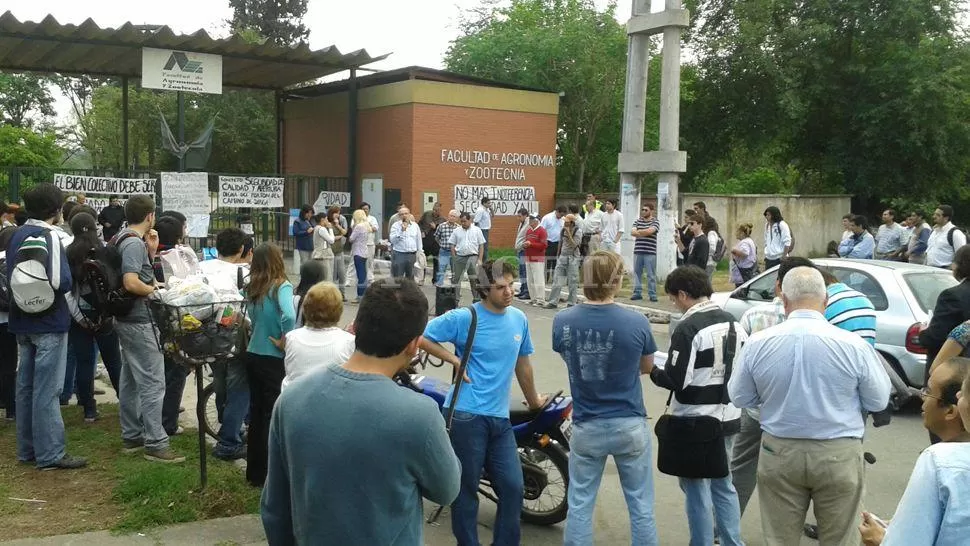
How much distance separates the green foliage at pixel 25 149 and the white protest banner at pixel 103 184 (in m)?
15.7

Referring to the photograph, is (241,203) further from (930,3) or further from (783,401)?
(783,401)

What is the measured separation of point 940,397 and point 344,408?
1.93 metres

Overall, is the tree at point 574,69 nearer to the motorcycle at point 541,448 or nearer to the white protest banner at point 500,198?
the white protest banner at point 500,198

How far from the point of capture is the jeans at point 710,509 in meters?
4.97

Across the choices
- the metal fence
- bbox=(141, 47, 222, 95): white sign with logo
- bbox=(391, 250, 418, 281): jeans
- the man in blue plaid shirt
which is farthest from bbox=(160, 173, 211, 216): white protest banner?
the man in blue plaid shirt

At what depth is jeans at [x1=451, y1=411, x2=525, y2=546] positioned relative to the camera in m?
4.91

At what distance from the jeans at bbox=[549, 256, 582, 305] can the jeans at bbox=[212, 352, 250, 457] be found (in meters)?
10.1

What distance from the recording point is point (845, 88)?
2878 centimetres

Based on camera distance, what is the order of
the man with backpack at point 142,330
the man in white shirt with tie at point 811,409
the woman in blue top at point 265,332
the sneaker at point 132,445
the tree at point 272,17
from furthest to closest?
the tree at point 272,17 → the sneaker at point 132,445 → the man with backpack at point 142,330 → the woman in blue top at point 265,332 → the man in white shirt with tie at point 811,409

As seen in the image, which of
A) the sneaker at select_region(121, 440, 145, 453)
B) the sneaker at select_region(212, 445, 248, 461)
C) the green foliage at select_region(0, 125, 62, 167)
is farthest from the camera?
the green foliage at select_region(0, 125, 62, 167)

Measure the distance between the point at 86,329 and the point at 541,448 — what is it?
3903 millimetres

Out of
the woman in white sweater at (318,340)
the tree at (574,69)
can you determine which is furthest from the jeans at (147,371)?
the tree at (574,69)

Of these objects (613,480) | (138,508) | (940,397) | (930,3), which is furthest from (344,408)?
(930,3)

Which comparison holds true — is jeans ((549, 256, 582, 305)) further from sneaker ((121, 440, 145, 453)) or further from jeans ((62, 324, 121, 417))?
sneaker ((121, 440, 145, 453))
